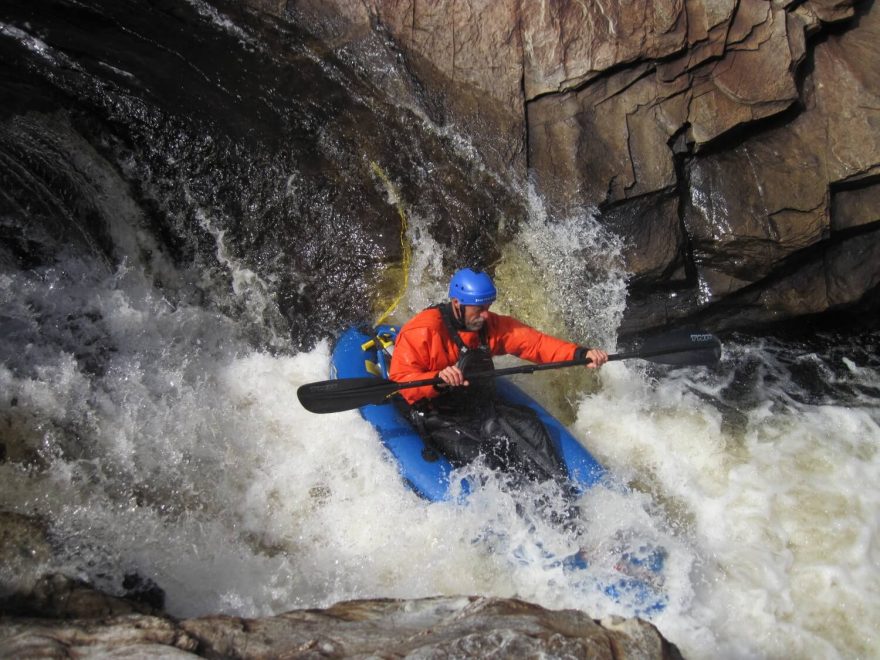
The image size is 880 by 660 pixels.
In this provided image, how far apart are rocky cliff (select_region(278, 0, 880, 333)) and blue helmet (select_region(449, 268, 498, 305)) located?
200 centimetres

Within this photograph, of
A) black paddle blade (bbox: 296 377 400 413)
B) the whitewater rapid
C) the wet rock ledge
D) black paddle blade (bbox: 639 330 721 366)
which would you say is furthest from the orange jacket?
the wet rock ledge

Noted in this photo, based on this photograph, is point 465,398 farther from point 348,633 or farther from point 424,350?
point 348,633

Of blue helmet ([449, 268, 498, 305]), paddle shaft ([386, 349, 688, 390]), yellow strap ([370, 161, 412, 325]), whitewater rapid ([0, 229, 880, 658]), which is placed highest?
yellow strap ([370, 161, 412, 325])

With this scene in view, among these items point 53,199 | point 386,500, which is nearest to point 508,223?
point 386,500

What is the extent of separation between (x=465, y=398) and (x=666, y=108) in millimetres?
3137

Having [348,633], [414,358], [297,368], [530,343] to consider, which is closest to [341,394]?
[414,358]

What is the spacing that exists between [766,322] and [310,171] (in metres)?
4.28

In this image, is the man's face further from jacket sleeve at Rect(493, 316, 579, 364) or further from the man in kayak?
jacket sleeve at Rect(493, 316, 579, 364)

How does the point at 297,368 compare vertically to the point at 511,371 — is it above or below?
above

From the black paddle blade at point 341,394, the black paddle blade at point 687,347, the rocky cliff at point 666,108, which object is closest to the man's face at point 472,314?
the black paddle blade at point 341,394

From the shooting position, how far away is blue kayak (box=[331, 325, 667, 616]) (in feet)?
11.8

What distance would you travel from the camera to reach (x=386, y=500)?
4121 millimetres

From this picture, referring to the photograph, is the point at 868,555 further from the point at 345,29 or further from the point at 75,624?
the point at 345,29

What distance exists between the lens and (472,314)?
160 inches
